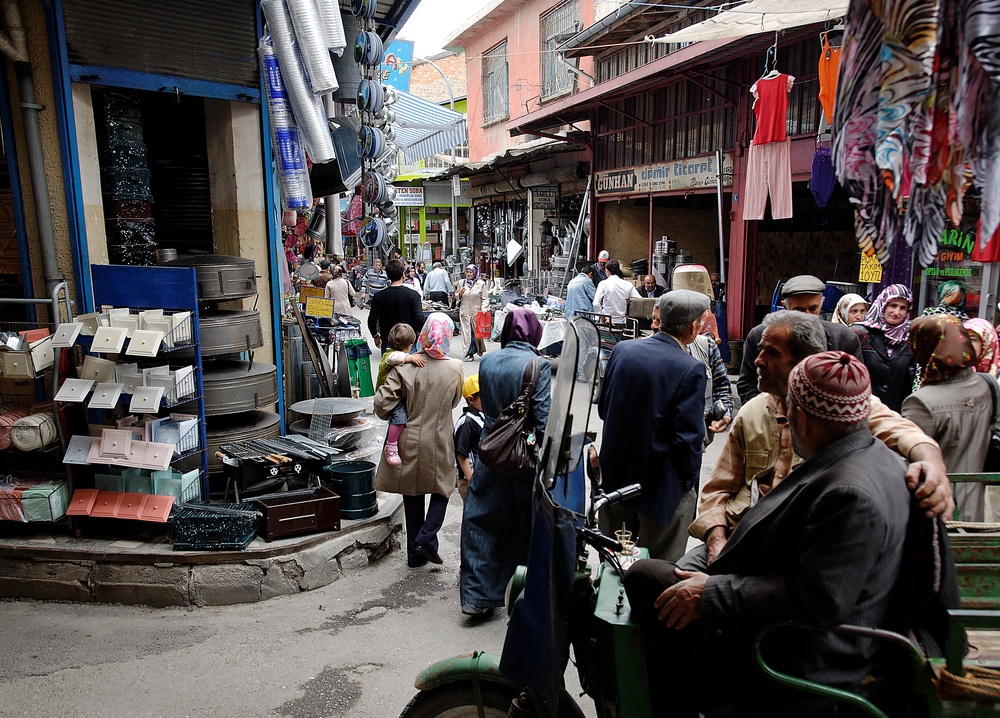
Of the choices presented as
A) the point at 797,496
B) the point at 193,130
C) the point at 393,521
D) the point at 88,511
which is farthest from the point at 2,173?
the point at 797,496

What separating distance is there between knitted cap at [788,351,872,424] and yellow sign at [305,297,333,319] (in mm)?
7841

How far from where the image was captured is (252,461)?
17.9 ft

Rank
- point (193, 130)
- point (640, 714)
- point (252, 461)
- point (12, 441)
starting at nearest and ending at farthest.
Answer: point (640, 714) < point (12, 441) < point (252, 461) < point (193, 130)

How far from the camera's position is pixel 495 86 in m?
24.8

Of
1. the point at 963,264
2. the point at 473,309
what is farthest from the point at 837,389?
the point at 473,309

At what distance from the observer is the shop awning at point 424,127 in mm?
14648

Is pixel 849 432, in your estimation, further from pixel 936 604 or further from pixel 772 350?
pixel 772 350

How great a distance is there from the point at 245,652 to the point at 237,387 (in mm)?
2249

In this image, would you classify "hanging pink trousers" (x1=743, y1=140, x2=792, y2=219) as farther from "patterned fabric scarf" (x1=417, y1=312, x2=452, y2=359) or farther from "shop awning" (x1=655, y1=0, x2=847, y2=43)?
"patterned fabric scarf" (x1=417, y1=312, x2=452, y2=359)

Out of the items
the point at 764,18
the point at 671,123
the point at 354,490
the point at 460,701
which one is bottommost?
the point at 354,490

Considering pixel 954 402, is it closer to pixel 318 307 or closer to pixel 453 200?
pixel 318 307

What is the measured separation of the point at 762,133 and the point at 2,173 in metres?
8.71

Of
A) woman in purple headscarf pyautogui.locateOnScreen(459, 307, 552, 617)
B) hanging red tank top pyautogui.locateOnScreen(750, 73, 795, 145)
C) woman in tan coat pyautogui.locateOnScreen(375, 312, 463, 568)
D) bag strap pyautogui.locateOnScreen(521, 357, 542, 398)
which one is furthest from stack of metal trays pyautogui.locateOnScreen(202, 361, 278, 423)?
hanging red tank top pyautogui.locateOnScreen(750, 73, 795, 145)

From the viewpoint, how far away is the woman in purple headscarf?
4.42 meters
